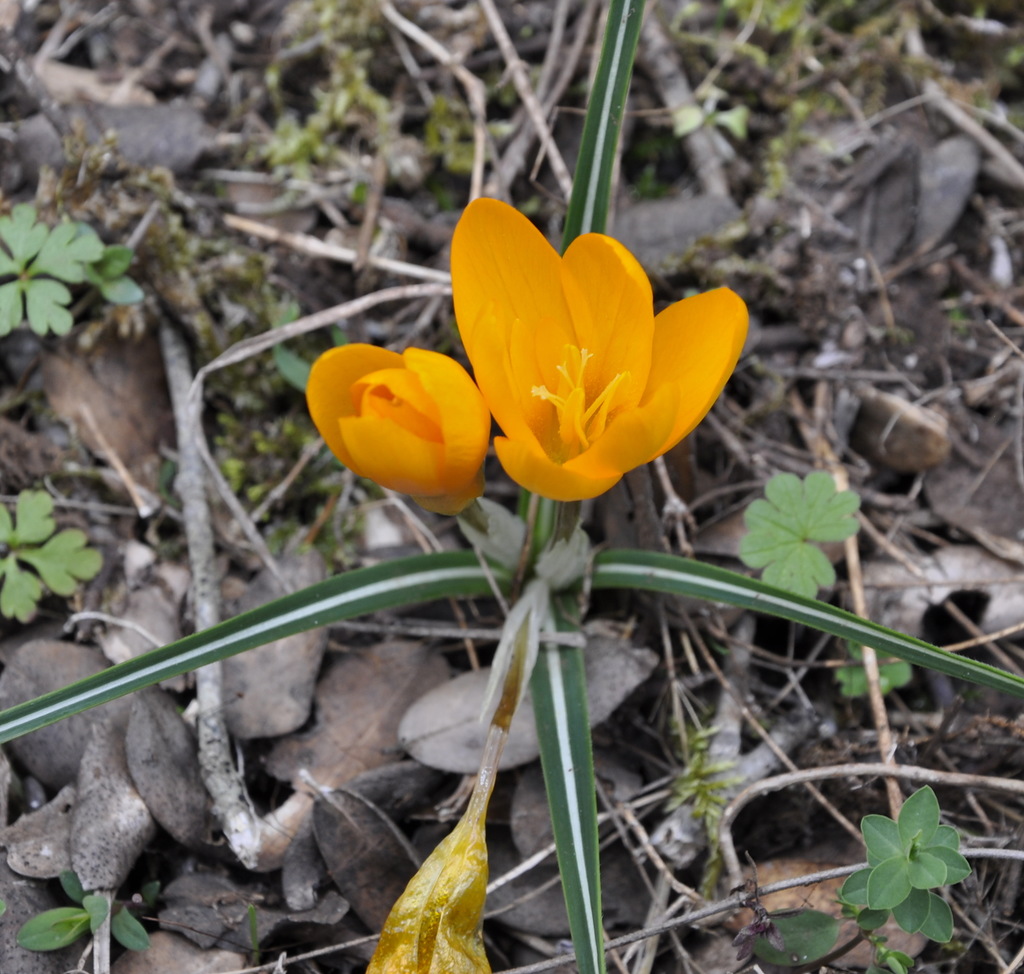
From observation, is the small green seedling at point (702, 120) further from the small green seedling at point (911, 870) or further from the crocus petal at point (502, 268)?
the small green seedling at point (911, 870)

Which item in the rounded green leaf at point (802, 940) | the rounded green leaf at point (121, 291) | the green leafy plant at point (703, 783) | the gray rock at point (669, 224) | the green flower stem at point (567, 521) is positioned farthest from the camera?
the gray rock at point (669, 224)

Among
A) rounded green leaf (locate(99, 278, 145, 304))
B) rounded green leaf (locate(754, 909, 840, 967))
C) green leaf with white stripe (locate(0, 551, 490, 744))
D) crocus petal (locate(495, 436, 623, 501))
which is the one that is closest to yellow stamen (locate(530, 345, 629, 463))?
crocus petal (locate(495, 436, 623, 501))

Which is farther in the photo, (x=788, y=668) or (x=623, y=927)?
(x=788, y=668)

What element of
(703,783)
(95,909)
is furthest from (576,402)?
(95,909)

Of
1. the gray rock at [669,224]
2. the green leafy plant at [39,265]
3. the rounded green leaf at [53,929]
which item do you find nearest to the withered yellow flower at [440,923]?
the rounded green leaf at [53,929]

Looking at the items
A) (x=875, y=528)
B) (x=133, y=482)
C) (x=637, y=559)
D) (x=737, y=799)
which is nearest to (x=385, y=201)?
(x=133, y=482)

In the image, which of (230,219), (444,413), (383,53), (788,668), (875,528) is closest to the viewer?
(444,413)

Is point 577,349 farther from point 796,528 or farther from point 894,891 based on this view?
point 894,891

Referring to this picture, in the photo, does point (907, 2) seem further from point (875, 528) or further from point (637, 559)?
point (637, 559)
